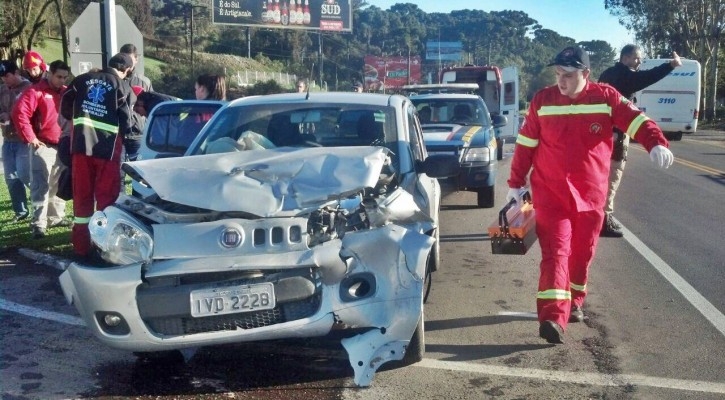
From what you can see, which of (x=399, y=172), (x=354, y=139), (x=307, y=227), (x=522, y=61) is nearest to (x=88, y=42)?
(x=354, y=139)

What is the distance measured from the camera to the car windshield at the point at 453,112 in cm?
→ 1281

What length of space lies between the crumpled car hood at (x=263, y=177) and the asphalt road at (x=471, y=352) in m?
1.03

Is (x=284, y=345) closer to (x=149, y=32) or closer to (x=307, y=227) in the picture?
(x=307, y=227)

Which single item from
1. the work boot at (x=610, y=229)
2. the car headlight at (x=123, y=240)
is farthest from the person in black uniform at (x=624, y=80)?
the car headlight at (x=123, y=240)

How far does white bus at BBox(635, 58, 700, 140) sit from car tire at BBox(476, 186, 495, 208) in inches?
845

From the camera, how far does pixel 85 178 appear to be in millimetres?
7371

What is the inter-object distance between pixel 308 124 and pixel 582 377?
267cm

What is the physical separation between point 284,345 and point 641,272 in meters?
3.85

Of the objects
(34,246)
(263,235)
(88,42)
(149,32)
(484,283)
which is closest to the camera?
(263,235)

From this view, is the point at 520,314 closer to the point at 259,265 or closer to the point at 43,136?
the point at 259,265

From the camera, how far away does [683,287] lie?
7098 mm

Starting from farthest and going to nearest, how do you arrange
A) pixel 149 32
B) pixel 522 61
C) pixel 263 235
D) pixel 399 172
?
pixel 522 61
pixel 149 32
pixel 399 172
pixel 263 235

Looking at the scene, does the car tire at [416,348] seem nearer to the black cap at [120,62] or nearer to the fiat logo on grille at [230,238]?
the fiat logo on grille at [230,238]

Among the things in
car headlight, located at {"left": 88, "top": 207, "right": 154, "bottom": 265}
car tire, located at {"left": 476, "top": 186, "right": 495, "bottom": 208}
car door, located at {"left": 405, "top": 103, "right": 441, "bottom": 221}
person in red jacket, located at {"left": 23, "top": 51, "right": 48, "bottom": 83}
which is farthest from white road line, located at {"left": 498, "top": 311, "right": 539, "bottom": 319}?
person in red jacket, located at {"left": 23, "top": 51, "right": 48, "bottom": 83}
